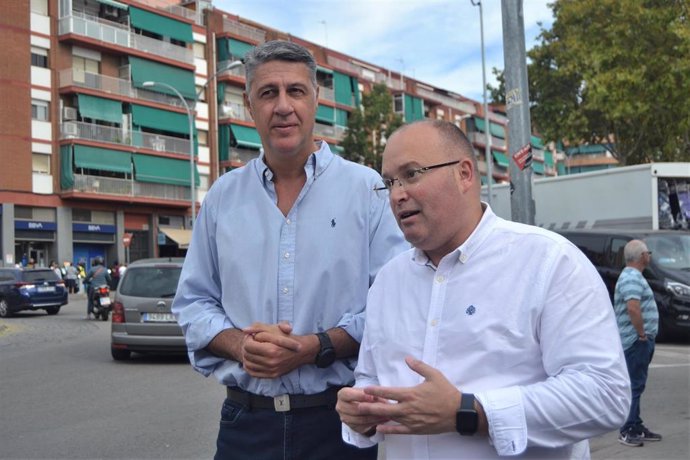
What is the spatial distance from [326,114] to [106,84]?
18.7 m

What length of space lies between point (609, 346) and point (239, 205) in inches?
59.3

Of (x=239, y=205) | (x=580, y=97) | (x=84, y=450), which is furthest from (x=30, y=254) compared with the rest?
(x=239, y=205)

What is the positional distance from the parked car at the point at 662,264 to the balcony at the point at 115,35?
3485cm

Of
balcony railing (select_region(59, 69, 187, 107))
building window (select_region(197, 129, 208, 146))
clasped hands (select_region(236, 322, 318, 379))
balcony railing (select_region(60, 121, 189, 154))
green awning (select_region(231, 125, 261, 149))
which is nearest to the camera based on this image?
clasped hands (select_region(236, 322, 318, 379))

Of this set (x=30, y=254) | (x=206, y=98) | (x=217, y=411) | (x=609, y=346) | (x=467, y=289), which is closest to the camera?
(x=609, y=346)

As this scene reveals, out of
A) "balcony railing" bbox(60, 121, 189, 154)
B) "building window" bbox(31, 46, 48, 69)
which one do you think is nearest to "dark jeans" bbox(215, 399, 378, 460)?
"balcony railing" bbox(60, 121, 189, 154)

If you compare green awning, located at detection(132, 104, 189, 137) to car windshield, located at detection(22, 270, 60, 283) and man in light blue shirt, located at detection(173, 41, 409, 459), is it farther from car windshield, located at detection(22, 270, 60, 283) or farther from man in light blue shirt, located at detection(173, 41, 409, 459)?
man in light blue shirt, located at detection(173, 41, 409, 459)

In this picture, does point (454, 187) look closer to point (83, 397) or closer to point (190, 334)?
point (190, 334)

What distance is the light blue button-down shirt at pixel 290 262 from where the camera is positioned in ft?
8.98

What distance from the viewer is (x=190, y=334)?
2.82 metres

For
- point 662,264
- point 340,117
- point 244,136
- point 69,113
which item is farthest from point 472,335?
point 340,117

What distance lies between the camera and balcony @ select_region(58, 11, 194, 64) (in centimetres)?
4222

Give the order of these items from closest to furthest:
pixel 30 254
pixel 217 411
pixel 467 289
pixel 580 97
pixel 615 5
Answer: pixel 467 289 → pixel 217 411 → pixel 615 5 → pixel 580 97 → pixel 30 254

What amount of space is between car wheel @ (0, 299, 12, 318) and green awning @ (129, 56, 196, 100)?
21814 mm
